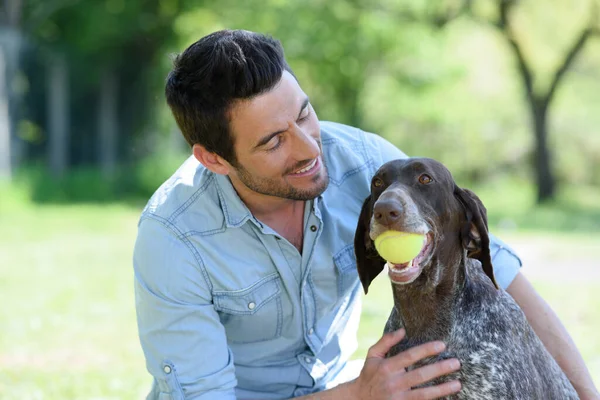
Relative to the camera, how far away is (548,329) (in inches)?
146

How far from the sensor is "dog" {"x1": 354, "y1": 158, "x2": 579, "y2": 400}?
3.12 meters

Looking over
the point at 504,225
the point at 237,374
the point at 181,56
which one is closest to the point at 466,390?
the point at 237,374

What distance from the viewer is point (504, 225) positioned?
14.3 meters

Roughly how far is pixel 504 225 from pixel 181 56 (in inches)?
452

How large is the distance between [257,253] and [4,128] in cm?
1563

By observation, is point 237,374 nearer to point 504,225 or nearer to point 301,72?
point 504,225

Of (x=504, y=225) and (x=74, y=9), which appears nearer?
(x=504, y=225)

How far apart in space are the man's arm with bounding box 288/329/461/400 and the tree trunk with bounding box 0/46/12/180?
50.3 feet

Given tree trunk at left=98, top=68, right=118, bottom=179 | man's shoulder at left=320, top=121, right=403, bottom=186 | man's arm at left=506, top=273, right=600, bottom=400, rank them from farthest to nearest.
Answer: tree trunk at left=98, top=68, right=118, bottom=179 → man's shoulder at left=320, top=121, right=403, bottom=186 → man's arm at left=506, top=273, right=600, bottom=400

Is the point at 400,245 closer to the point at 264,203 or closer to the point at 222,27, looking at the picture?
the point at 264,203

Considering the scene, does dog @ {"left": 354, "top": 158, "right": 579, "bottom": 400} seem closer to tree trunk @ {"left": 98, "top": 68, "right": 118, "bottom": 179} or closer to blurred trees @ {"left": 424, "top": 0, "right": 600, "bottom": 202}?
blurred trees @ {"left": 424, "top": 0, "right": 600, "bottom": 202}

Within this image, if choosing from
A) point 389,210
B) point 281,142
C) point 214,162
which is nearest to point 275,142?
point 281,142

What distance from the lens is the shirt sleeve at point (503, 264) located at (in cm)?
367

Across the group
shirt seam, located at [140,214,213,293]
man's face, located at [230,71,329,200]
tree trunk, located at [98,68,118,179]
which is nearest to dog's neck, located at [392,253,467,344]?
man's face, located at [230,71,329,200]
